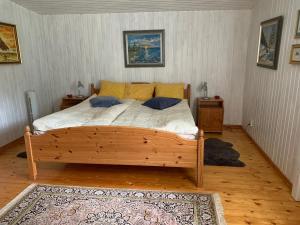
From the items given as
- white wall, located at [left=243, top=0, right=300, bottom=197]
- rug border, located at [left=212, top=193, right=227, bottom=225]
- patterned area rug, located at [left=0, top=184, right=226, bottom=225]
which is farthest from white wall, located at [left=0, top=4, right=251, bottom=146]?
rug border, located at [left=212, top=193, right=227, bottom=225]

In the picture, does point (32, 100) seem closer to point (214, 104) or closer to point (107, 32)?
point (107, 32)

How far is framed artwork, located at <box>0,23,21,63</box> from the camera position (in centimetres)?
356

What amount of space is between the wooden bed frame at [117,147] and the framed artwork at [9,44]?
67.6 inches

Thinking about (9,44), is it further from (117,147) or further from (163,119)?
(163,119)

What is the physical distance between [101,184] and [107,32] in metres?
2.93

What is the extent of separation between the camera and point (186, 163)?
2.49 m

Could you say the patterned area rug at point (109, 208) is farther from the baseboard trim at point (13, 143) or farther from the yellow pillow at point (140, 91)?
the yellow pillow at point (140, 91)

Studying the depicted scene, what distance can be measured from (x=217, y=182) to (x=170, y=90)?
6.41 ft

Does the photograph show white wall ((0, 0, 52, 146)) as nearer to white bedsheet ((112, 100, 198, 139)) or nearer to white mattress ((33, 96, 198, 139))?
white mattress ((33, 96, 198, 139))

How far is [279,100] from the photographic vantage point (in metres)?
2.77

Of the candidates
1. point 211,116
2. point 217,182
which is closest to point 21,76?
point 211,116

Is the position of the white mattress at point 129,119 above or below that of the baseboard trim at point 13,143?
above

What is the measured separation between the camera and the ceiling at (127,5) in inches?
150

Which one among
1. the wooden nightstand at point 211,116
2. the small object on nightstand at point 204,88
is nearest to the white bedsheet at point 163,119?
the wooden nightstand at point 211,116
